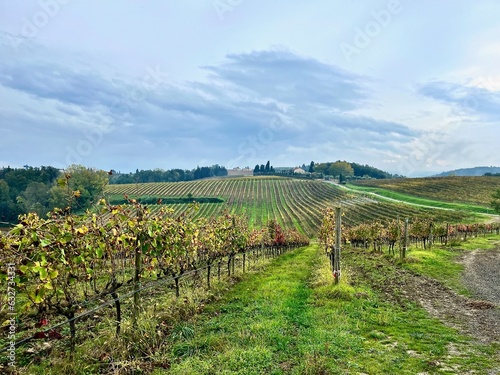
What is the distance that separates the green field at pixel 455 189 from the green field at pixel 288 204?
1414cm

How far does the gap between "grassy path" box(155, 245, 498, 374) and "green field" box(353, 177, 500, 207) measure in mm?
72373

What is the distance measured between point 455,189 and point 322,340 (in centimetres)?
9021

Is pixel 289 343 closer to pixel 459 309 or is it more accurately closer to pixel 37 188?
pixel 459 309

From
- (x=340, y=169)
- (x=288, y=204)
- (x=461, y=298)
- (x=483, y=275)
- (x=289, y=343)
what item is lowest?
(x=288, y=204)

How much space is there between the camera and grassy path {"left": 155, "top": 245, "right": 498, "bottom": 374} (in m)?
5.77

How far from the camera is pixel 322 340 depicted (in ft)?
22.7

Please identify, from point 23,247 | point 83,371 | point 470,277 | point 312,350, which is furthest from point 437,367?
point 470,277

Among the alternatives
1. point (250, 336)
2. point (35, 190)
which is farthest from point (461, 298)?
point (35, 190)

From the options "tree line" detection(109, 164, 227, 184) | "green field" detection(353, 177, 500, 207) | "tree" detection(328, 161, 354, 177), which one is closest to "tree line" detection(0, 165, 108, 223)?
"tree line" detection(109, 164, 227, 184)

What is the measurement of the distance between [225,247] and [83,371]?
9715 millimetres

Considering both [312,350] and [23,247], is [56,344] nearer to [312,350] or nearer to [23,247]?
[23,247]

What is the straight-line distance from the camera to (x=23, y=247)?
488 cm

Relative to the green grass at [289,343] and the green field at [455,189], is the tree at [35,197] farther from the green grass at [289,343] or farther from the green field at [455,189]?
the green field at [455,189]

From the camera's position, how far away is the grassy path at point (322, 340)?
577cm
